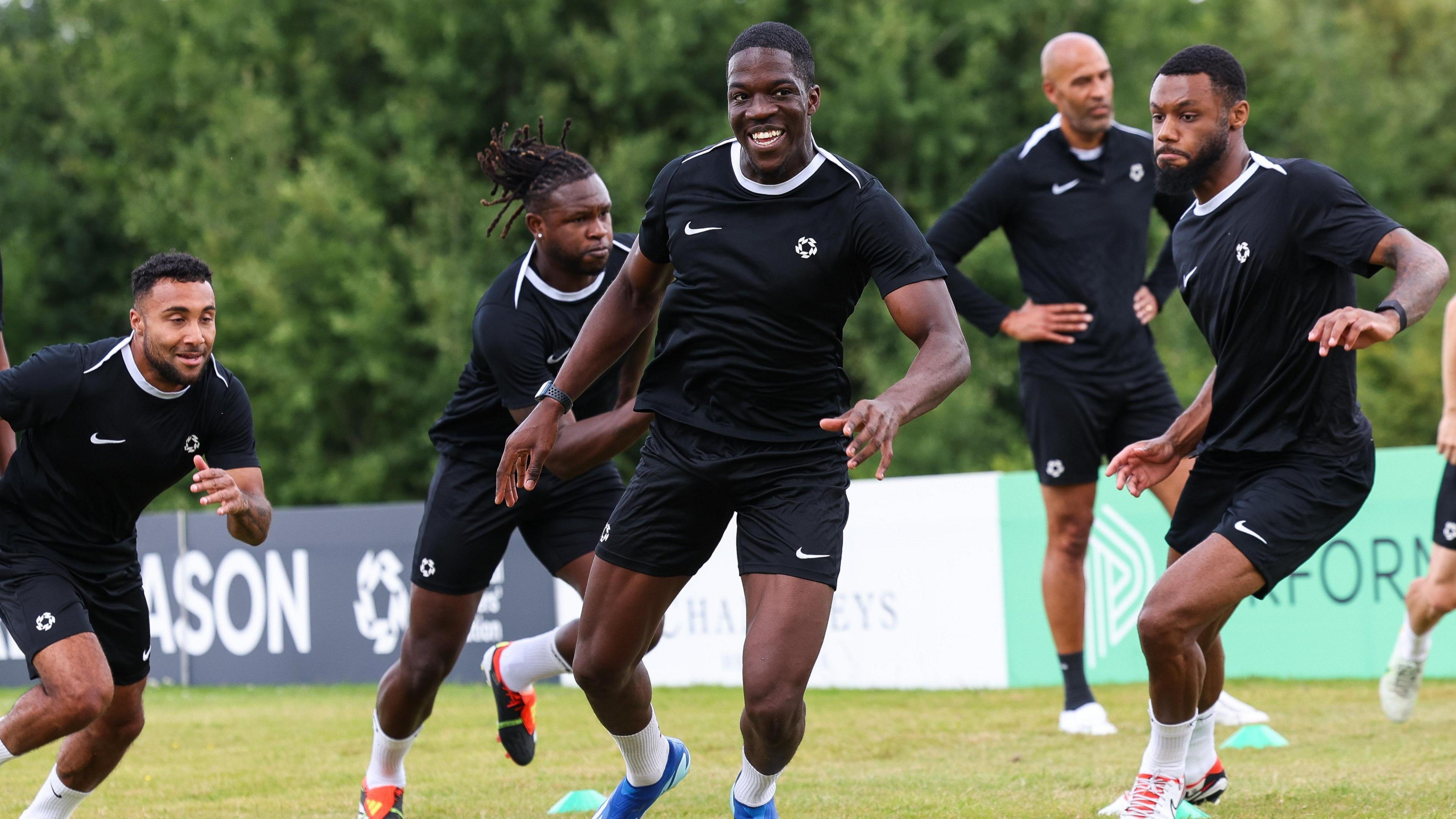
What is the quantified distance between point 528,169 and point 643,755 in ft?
8.62

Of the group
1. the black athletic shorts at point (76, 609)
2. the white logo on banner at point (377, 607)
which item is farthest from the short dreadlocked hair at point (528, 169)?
the white logo on banner at point (377, 607)

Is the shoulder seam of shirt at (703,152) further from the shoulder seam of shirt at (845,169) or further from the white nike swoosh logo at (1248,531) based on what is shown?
the white nike swoosh logo at (1248,531)

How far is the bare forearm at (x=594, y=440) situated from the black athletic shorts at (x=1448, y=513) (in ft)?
14.6

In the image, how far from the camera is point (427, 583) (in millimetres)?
6766

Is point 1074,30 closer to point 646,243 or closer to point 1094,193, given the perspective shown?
point 1094,193

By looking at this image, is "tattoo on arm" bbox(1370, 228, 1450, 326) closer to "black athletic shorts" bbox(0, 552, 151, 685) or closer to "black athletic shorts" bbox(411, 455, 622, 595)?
"black athletic shorts" bbox(411, 455, 622, 595)

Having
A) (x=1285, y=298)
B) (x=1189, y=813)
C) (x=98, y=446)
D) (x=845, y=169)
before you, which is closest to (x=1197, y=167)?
(x=1285, y=298)

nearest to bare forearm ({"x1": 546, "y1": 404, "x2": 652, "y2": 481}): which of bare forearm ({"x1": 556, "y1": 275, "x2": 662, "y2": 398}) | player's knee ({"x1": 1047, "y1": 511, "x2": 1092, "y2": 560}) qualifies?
bare forearm ({"x1": 556, "y1": 275, "x2": 662, "y2": 398})

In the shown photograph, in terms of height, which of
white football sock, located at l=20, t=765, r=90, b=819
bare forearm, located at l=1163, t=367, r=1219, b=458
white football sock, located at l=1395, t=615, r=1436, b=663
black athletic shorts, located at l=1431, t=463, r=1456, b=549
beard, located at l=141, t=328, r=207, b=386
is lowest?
white football sock, located at l=1395, t=615, r=1436, b=663

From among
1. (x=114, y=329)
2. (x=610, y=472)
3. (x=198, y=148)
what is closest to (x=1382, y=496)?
(x=610, y=472)

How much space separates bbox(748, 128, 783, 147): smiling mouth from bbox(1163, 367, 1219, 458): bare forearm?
193 cm

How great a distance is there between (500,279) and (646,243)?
1.45 m

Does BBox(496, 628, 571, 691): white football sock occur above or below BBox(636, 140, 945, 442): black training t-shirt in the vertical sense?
below

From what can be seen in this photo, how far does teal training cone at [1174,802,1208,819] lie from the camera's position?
593cm
